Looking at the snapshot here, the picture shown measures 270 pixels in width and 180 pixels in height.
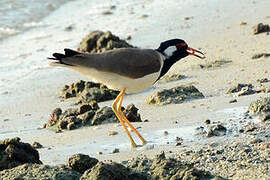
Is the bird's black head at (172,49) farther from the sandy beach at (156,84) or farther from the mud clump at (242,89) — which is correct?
the mud clump at (242,89)

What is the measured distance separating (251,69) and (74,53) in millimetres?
2820

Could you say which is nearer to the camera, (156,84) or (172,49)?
(172,49)

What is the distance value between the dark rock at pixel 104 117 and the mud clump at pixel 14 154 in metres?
1.65

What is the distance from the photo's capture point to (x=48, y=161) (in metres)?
5.27

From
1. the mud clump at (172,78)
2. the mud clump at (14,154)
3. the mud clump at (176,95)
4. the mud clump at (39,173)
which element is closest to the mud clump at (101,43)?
the mud clump at (172,78)

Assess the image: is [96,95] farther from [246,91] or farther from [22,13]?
[22,13]

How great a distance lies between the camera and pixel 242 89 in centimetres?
666

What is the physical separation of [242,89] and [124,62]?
158 cm

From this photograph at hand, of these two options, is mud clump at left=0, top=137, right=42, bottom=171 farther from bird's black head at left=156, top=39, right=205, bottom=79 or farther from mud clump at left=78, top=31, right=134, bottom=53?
mud clump at left=78, top=31, right=134, bottom=53

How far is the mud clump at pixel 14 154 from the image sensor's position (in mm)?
4531

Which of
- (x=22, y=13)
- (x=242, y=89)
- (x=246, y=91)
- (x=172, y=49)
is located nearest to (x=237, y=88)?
(x=242, y=89)

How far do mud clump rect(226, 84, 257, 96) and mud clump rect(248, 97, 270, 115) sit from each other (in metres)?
0.83

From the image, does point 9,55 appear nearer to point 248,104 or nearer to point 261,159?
point 248,104

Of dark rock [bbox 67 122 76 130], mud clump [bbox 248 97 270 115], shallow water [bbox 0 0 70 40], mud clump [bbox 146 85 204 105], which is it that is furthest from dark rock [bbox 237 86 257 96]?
shallow water [bbox 0 0 70 40]
